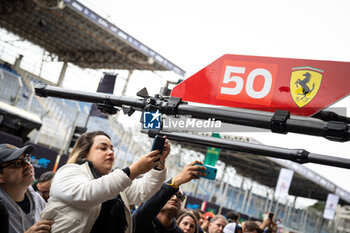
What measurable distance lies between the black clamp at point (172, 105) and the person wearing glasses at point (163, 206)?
15.9 inches

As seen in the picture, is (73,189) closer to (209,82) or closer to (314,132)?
(209,82)

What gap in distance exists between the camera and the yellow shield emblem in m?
1.64

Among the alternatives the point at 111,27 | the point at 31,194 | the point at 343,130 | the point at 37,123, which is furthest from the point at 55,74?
the point at 343,130

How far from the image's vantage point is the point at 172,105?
6.45 ft

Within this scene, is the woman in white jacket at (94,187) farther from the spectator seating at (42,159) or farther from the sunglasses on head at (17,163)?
the spectator seating at (42,159)

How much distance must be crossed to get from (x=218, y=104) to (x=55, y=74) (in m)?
25.6

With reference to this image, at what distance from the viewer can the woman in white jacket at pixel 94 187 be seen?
1951 millimetres

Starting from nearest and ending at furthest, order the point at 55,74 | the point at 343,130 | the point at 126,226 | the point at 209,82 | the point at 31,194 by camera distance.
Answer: the point at 343,130, the point at 209,82, the point at 126,226, the point at 31,194, the point at 55,74

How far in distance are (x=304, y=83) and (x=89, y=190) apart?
124cm

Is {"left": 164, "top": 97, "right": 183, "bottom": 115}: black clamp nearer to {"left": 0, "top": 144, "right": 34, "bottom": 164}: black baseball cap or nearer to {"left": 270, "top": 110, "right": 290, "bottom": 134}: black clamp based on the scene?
{"left": 270, "top": 110, "right": 290, "bottom": 134}: black clamp

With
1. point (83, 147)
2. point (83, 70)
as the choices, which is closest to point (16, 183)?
point (83, 147)

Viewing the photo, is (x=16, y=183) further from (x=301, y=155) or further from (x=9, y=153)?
(x=301, y=155)

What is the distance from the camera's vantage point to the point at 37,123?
1169cm

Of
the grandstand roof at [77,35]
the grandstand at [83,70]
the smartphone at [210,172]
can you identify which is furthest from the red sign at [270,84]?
the grandstand roof at [77,35]
